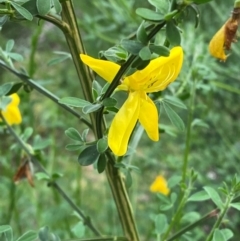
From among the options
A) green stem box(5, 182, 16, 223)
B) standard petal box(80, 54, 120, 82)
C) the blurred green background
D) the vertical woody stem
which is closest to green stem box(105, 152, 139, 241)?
the vertical woody stem

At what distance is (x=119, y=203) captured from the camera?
447 mm

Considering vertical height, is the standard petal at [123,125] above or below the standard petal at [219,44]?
below

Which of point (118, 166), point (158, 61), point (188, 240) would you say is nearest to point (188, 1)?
point (158, 61)

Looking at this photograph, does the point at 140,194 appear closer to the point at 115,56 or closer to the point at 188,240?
the point at 188,240

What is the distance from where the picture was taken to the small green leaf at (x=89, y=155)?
1.23 feet

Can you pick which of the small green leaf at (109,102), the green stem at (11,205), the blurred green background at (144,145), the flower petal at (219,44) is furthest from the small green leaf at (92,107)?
the blurred green background at (144,145)

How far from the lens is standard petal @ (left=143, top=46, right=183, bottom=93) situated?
12.9 inches

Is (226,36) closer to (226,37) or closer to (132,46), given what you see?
(226,37)

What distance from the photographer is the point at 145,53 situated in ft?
0.96

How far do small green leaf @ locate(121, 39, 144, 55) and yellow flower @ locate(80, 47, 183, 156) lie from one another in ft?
→ 0.11

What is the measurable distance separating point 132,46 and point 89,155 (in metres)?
0.10

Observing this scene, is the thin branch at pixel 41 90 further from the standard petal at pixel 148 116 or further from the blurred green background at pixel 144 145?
the blurred green background at pixel 144 145

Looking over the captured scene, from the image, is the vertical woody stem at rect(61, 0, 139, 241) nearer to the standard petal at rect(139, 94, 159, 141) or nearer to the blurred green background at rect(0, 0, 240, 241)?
the standard petal at rect(139, 94, 159, 141)

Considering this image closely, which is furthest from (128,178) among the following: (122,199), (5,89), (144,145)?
(144,145)
